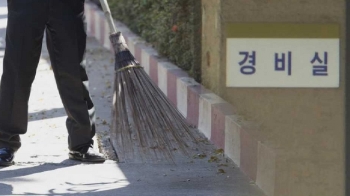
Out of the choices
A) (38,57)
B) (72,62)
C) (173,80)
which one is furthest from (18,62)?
(173,80)

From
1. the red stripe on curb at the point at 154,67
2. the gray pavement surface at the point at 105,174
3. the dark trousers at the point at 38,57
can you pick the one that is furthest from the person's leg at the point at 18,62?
the red stripe on curb at the point at 154,67

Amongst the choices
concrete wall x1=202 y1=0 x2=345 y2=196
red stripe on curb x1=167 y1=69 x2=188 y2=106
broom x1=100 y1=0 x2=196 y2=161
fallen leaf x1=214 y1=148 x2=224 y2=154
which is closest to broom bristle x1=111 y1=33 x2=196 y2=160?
broom x1=100 y1=0 x2=196 y2=161

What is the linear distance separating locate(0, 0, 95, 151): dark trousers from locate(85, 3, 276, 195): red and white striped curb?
0.86 metres

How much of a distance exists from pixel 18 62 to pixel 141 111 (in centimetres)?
74

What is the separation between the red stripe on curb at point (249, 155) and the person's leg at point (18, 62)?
1257 millimetres

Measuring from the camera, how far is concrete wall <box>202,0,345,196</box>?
14.3ft

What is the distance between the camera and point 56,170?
216 inches

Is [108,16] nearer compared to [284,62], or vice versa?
[284,62]

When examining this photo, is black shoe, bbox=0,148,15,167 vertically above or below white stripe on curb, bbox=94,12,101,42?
below

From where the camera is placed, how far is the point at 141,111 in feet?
18.0

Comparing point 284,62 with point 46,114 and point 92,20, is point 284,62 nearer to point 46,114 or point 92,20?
point 46,114

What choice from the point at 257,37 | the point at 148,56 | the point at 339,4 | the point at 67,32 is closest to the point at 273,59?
the point at 257,37

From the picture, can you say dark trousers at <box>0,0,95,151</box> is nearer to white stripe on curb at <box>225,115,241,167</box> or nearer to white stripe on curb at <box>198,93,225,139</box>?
white stripe on curb at <box>225,115,241,167</box>

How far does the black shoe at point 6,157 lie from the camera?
5522mm
